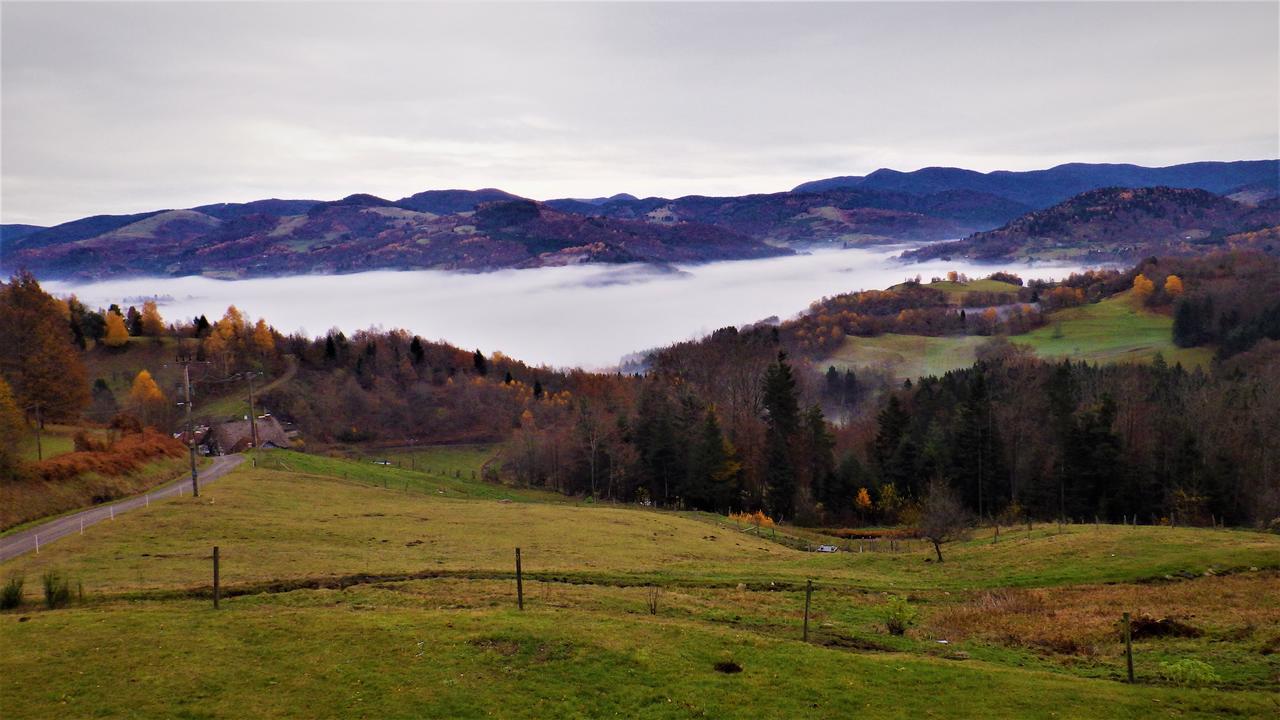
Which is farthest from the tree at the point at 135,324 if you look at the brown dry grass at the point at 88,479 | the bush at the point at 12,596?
the bush at the point at 12,596

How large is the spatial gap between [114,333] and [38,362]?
7193 centimetres

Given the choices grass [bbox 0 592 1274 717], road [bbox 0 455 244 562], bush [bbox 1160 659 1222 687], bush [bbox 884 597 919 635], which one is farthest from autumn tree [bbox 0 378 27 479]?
bush [bbox 1160 659 1222 687]

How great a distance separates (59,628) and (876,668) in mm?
23552

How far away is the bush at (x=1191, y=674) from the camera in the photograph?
60.9 ft

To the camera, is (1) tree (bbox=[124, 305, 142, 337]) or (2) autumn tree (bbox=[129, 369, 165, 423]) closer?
(2) autumn tree (bbox=[129, 369, 165, 423])

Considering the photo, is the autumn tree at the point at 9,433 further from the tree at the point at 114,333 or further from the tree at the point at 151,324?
the tree at the point at 151,324

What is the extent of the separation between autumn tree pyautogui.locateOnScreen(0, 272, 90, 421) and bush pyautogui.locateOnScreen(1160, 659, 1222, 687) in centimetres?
9036

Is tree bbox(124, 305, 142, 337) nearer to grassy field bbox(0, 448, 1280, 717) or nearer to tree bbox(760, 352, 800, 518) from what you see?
grassy field bbox(0, 448, 1280, 717)

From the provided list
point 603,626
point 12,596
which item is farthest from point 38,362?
point 603,626

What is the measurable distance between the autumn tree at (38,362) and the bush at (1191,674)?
90.4 metres

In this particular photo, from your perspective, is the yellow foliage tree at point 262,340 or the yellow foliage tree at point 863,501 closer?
the yellow foliage tree at point 863,501

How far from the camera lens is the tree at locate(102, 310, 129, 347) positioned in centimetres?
13675

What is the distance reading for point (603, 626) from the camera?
22703mm

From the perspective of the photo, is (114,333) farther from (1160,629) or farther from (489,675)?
(1160,629)
